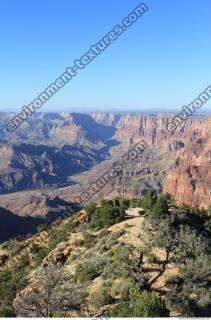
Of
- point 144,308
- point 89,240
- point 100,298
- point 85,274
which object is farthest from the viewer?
point 89,240

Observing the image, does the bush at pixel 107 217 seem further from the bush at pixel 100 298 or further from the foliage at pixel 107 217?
the bush at pixel 100 298

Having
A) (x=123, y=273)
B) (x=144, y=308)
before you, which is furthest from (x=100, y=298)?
(x=144, y=308)

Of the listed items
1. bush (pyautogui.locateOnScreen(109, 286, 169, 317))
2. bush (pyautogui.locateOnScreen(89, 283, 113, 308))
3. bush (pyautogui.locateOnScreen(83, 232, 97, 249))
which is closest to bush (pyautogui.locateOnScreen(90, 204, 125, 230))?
bush (pyautogui.locateOnScreen(83, 232, 97, 249))

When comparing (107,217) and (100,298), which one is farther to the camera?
(107,217)

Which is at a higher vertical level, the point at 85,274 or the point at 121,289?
the point at 121,289

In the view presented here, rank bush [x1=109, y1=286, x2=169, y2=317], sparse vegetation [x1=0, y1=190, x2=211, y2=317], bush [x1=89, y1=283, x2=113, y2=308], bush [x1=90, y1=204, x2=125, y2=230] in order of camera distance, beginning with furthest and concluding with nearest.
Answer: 1. bush [x1=90, y1=204, x2=125, y2=230]
2. bush [x1=89, y1=283, x2=113, y2=308]
3. sparse vegetation [x1=0, y1=190, x2=211, y2=317]
4. bush [x1=109, y1=286, x2=169, y2=317]

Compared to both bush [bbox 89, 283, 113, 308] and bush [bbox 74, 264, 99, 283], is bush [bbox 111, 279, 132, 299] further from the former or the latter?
bush [bbox 74, 264, 99, 283]

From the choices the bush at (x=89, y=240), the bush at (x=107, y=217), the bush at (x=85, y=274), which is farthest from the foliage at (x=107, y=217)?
the bush at (x=85, y=274)

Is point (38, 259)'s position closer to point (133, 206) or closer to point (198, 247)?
point (133, 206)

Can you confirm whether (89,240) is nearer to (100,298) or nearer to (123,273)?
(123,273)

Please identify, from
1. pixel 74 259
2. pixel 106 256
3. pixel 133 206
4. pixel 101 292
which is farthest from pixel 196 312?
pixel 133 206

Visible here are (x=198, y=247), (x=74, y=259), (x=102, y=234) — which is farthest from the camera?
(x=102, y=234)
